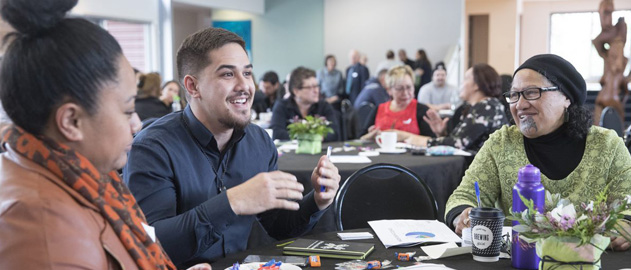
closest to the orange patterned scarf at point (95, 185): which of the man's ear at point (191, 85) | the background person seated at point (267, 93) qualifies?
the man's ear at point (191, 85)

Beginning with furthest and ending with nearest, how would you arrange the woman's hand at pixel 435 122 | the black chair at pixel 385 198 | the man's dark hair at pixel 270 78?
the man's dark hair at pixel 270 78
the woman's hand at pixel 435 122
the black chair at pixel 385 198

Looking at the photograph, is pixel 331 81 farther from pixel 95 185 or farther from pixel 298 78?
pixel 95 185

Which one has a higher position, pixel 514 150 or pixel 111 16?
pixel 111 16

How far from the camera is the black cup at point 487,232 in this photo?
1.52 m

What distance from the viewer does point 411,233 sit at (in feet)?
5.97

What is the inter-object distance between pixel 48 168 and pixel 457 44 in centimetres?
1362

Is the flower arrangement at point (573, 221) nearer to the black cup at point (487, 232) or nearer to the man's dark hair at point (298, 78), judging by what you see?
the black cup at point (487, 232)

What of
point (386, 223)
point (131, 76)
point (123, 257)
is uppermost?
point (131, 76)

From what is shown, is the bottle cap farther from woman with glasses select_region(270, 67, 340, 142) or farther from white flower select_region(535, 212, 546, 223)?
woman with glasses select_region(270, 67, 340, 142)

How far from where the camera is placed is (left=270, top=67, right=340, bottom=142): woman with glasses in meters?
4.98

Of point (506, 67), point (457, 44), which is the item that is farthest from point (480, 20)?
point (457, 44)

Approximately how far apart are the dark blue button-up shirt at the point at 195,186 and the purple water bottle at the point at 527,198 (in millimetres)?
696

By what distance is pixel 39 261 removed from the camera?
2.95ft

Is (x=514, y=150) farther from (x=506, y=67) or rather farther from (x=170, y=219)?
(x=506, y=67)
